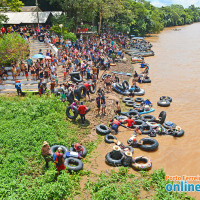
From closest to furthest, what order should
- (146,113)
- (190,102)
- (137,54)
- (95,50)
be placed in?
(146,113)
(190,102)
(95,50)
(137,54)

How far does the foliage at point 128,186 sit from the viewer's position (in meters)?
8.21

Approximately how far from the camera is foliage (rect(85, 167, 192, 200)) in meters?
8.21

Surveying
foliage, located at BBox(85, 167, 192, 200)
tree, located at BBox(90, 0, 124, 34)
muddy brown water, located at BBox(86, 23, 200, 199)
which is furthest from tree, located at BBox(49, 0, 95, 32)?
foliage, located at BBox(85, 167, 192, 200)

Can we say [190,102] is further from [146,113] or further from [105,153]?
[105,153]

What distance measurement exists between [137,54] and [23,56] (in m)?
23.7

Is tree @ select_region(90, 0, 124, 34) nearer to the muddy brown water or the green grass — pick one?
the muddy brown water

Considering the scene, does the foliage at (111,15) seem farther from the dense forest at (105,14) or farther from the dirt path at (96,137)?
the dirt path at (96,137)

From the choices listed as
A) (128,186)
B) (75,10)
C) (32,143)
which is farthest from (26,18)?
(128,186)

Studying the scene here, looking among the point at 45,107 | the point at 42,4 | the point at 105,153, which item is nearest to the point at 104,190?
the point at 105,153

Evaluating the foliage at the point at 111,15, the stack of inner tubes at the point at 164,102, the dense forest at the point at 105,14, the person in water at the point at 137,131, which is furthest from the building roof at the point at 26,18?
the person in water at the point at 137,131

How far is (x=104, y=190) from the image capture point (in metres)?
8.27

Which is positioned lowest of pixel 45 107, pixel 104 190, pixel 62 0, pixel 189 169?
pixel 189 169

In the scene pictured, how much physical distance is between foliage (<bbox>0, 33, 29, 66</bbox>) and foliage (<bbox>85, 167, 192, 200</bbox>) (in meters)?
17.2

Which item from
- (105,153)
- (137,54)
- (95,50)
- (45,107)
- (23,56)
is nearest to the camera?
(105,153)
